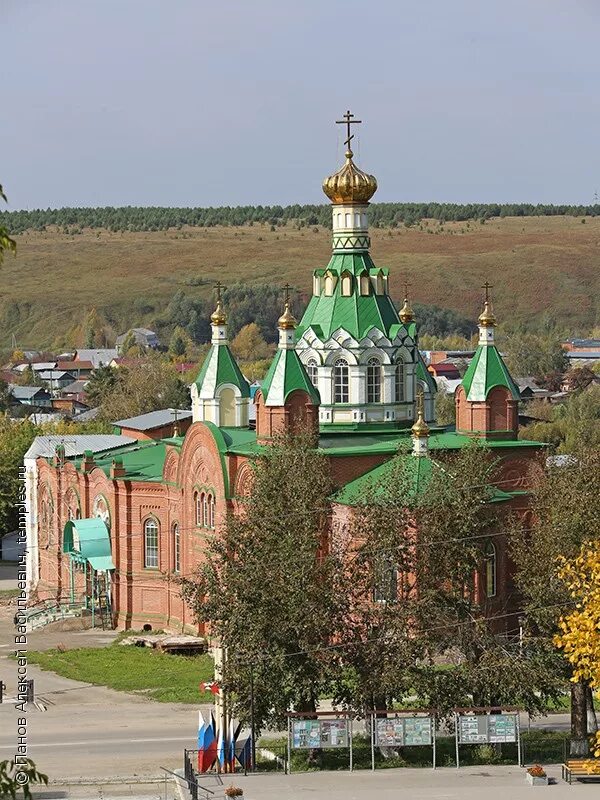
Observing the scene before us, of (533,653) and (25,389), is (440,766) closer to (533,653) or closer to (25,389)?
(533,653)

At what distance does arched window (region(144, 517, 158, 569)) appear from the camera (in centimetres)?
5009

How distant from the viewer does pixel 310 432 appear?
138 feet

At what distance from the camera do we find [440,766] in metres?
32.8

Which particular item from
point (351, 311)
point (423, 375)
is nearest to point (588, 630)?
point (351, 311)

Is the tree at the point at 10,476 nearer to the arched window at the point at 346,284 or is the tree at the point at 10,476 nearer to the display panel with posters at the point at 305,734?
the arched window at the point at 346,284

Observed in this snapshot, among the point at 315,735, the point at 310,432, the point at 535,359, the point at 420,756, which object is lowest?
the point at 420,756

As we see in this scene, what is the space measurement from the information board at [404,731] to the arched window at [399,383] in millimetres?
14807

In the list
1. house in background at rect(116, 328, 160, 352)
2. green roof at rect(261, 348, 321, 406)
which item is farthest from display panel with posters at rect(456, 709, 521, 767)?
house in background at rect(116, 328, 160, 352)

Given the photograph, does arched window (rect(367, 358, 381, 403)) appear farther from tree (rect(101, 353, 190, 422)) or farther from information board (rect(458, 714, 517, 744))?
tree (rect(101, 353, 190, 422))

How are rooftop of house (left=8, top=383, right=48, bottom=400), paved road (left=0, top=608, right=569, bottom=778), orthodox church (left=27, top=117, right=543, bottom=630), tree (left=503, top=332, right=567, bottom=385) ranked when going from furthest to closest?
tree (left=503, top=332, right=567, bottom=385) → rooftop of house (left=8, top=383, right=48, bottom=400) → orthodox church (left=27, top=117, right=543, bottom=630) → paved road (left=0, top=608, right=569, bottom=778)

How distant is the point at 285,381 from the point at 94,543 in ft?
31.8

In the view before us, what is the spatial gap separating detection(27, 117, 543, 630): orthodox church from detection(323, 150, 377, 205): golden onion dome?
0.03 metres

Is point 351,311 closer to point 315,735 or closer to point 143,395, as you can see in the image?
point 315,735

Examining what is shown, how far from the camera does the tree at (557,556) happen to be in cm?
3344
